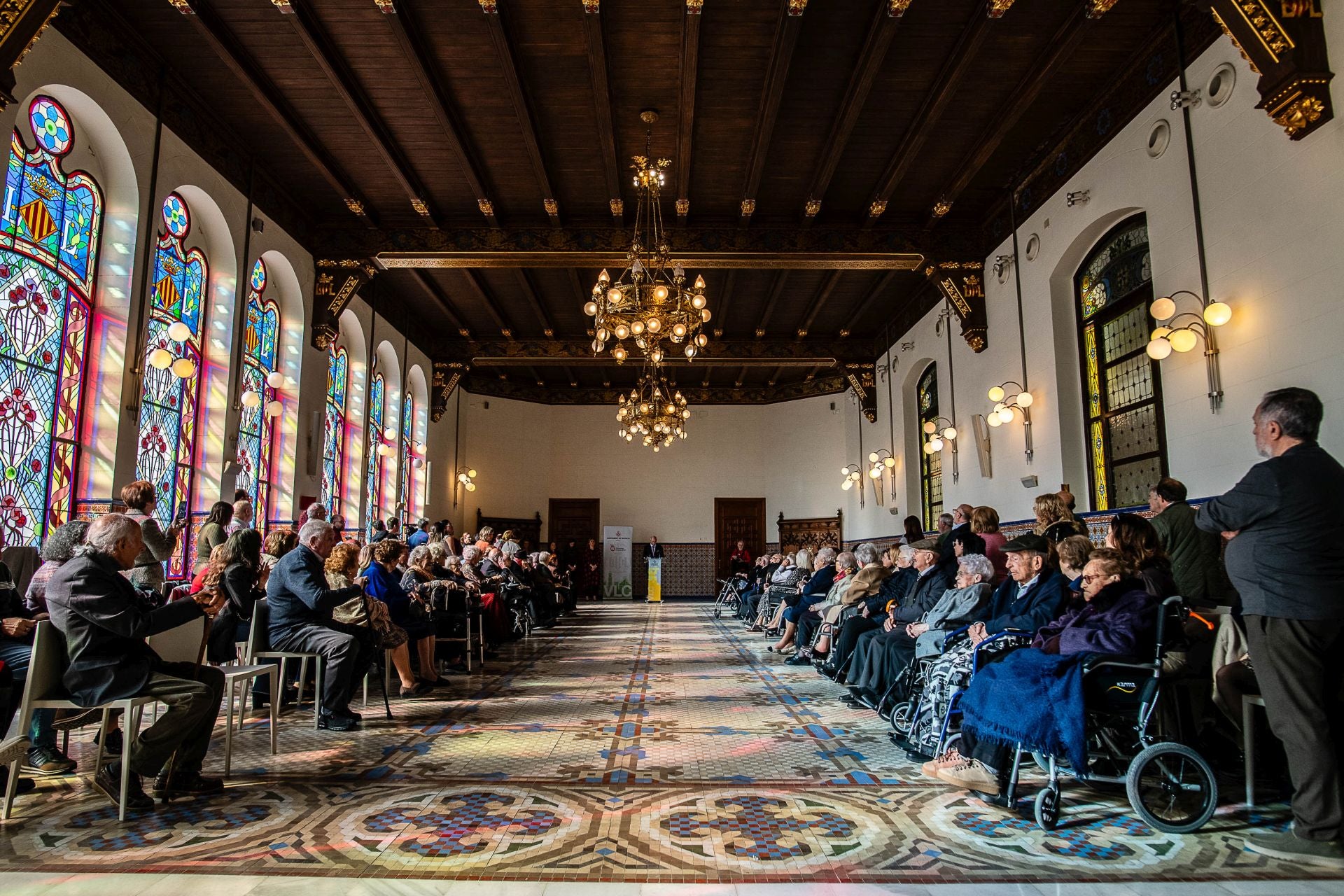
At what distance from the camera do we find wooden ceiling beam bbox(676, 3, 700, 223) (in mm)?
5957

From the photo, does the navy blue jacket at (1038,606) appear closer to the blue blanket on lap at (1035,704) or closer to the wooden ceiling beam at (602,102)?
the blue blanket on lap at (1035,704)

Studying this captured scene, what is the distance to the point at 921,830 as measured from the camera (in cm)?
306

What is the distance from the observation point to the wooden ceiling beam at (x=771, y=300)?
1184 cm

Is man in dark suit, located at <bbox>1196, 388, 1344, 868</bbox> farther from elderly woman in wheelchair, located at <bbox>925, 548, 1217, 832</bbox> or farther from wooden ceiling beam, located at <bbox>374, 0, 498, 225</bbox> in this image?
wooden ceiling beam, located at <bbox>374, 0, 498, 225</bbox>

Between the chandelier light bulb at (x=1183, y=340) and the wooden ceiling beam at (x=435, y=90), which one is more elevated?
the wooden ceiling beam at (x=435, y=90)

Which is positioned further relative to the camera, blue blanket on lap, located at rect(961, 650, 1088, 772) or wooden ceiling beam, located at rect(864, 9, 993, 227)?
wooden ceiling beam, located at rect(864, 9, 993, 227)

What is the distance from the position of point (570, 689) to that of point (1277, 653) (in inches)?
187

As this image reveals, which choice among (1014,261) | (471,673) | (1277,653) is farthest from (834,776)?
(1014,261)

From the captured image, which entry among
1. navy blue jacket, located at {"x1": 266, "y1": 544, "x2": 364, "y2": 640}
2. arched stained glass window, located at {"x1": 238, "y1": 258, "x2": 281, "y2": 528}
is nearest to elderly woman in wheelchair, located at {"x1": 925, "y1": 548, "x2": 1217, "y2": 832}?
navy blue jacket, located at {"x1": 266, "y1": 544, "x2": 364, "y2": 640}

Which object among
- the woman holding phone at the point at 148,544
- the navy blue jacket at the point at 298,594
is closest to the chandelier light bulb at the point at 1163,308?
the navy blue jacket at the point at 298,594

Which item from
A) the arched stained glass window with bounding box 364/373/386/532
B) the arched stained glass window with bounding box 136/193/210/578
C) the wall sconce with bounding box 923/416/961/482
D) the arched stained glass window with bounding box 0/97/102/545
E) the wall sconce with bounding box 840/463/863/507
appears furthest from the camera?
the wall sconce with bounding box 840/463/863/507

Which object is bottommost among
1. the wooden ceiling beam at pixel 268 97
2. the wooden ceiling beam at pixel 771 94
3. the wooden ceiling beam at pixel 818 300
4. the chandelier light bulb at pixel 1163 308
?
the chandelier light bulb at pixel 1163 308

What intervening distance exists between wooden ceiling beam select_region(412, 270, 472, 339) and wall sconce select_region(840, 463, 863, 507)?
26.3 feet

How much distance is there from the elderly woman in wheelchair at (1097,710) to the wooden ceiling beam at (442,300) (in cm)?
1036
